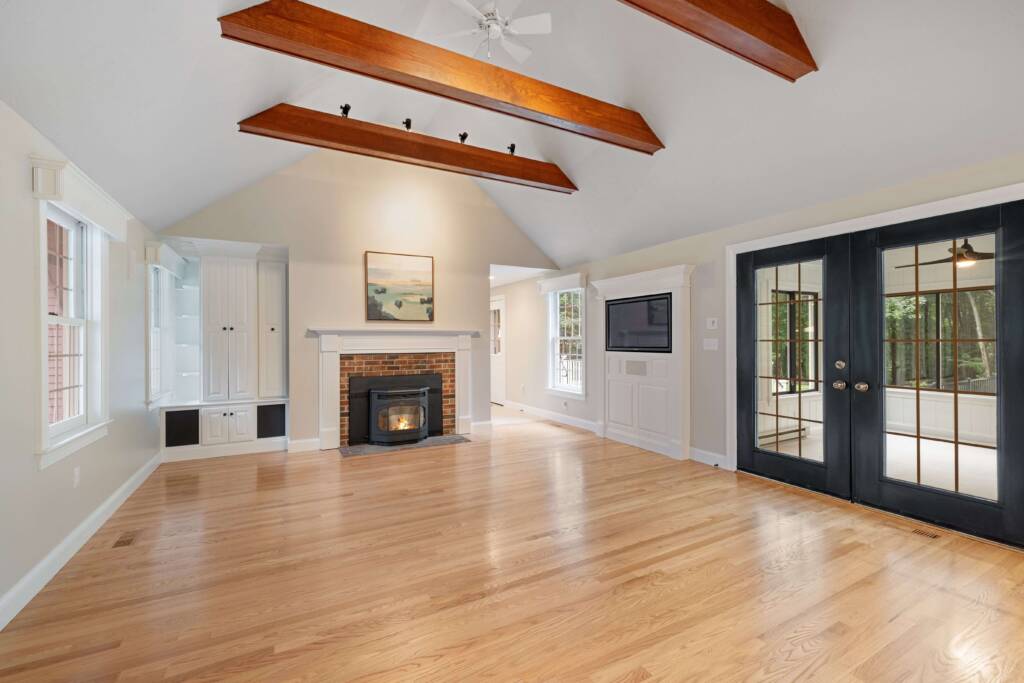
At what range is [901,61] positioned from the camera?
2.67 meters

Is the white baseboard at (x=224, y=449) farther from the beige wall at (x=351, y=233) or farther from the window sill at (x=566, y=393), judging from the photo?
the window sill at (x=566, y=393)

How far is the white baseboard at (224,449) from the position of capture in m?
5.06

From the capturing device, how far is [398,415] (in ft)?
18.9

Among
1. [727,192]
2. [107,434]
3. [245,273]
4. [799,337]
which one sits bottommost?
[107,434]

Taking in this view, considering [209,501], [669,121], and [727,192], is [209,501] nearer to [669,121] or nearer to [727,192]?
[669,121]

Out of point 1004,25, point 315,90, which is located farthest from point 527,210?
point 1004,25

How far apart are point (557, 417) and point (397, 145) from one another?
A: 4.48 metres

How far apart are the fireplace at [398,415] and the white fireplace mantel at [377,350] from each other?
0.42m

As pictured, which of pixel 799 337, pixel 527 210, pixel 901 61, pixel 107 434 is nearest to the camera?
pixel 901 61

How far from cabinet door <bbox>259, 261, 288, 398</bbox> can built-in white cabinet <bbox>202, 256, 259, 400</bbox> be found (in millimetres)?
77

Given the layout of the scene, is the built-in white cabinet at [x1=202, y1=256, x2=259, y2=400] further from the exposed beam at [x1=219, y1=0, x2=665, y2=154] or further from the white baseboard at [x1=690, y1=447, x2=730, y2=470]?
the white baseboard at [x1=690, y1=447, x2=730, y2=470]

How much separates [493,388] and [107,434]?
658 centimetres

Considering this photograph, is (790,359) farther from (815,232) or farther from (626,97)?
(626,97)

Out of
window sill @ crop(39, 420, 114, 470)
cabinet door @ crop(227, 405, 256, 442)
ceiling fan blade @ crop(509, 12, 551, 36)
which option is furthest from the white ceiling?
cabinet door @ crop(227, 405, 256, 442)
